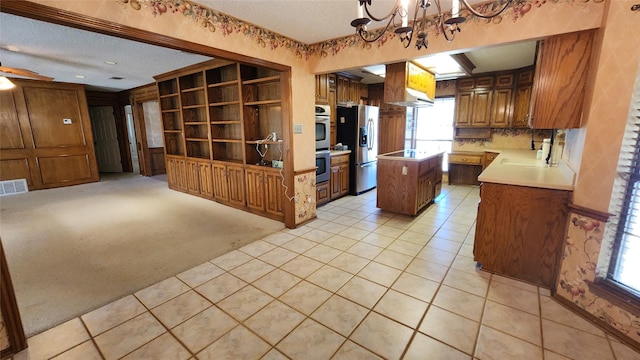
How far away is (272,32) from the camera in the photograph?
9.84 ft

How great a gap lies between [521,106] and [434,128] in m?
1.77

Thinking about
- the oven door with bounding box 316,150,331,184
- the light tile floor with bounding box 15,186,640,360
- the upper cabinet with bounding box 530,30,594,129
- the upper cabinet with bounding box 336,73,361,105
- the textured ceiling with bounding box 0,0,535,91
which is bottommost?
the light tile floor with bounding box 15,186,640,360

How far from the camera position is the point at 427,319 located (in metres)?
1.87

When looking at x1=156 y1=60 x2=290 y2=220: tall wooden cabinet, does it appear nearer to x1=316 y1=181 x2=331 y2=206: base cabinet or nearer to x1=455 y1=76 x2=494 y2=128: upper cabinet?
x1=316 y1=181 x2=331 y2=206: base cabinet

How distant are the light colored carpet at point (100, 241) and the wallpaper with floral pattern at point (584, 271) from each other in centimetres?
295

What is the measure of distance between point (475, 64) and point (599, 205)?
387cm

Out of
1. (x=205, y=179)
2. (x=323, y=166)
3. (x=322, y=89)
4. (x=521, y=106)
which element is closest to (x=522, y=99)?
(x=521, y=106)

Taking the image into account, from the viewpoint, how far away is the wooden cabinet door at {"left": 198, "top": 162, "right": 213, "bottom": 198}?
4.85 meters

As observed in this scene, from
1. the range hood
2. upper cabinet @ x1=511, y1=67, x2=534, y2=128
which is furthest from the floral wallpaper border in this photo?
upper cabinet @ x1=511, y1=67, x2=534, y2=128

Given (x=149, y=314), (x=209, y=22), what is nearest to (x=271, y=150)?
(x=209, y=22)

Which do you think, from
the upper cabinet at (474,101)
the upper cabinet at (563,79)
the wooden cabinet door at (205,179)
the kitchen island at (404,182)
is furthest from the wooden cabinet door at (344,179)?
the upper cabinet at (563,79)

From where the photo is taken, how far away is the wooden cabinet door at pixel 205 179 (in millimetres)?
4851

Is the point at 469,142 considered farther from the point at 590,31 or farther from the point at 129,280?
the point at 129,280

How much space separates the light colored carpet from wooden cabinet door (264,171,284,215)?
0.20 meters
